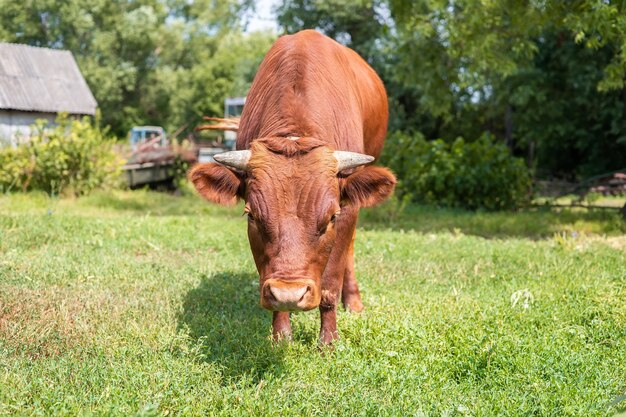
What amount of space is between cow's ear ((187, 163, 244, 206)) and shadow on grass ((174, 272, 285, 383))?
94cm

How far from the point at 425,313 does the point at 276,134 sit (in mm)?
1930

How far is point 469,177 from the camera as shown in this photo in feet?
45.3

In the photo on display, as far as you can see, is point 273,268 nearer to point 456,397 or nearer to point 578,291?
point 456,397

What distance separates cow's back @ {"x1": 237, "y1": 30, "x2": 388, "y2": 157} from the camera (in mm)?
4125

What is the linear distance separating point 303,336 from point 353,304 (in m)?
0.98

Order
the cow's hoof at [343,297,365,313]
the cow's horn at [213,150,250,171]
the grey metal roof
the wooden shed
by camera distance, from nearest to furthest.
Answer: the cow's horn at [213,150,250,171] → the cow's hoof at [343,297,365,313] → the wooden shed → the grey metal roof

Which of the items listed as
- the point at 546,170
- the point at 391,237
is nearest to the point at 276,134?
the point at 391,237

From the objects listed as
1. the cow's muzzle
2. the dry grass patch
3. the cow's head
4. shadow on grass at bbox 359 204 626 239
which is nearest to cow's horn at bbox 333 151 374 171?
the cow's head

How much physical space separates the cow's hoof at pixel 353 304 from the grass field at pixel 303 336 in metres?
0.08

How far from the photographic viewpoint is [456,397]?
3438 millimetres

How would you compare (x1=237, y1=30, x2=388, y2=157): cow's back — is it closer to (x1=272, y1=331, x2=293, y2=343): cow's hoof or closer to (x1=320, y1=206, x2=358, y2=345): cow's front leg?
(x1=320, y1=206, x2=358, y2=345): cow's front leg

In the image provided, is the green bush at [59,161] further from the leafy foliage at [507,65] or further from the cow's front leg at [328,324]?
the cow's front leg at [328,324]

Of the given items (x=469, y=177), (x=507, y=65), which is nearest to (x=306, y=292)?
(x=507, y=65)

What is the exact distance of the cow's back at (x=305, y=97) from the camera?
4125mm
